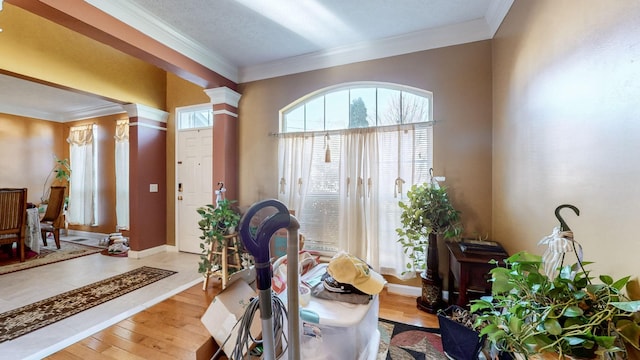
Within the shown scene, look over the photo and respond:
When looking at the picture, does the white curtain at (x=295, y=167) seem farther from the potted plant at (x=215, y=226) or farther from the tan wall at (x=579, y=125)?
the tan wall at (x=579, y=125)

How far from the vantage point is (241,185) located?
334 cm

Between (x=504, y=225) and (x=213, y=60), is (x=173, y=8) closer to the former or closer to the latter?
(x=213, y=60)

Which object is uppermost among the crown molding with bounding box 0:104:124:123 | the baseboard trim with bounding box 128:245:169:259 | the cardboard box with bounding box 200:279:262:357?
the crown molding with bounding box 0:104:124:123

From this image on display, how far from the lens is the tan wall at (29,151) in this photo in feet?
15.5

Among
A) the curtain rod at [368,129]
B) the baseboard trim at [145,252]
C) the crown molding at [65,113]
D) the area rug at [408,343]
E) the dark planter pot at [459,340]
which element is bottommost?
the area rug at [408,343]

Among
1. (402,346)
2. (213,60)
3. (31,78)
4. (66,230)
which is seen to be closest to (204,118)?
(213,60)

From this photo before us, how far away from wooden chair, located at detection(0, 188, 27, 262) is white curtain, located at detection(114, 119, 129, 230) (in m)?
1.22

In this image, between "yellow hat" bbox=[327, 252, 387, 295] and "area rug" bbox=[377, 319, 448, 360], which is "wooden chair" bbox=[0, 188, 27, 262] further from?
"area rug" bbox=[377, 319, 448, 360]

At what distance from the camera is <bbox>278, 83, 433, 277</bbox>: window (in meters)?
2.54

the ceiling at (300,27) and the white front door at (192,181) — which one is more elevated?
the ceiling at (300,27)

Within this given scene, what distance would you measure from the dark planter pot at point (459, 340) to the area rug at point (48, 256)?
4.98 m

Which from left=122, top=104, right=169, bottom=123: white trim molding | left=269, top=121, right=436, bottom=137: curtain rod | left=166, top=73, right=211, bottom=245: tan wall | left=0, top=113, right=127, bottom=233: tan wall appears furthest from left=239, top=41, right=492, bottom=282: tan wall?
left=0, top=113, right=127, bottom=233: tan wall

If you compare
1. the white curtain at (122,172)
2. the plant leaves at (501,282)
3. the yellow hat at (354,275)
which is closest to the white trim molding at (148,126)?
the white curtain at (122,172)

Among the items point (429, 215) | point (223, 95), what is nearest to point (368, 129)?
point (429, 215)
